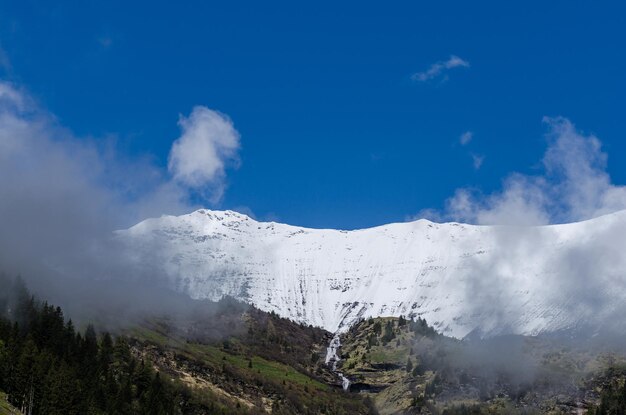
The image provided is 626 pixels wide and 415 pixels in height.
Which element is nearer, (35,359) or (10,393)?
(10,393)

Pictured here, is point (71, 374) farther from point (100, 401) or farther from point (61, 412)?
point (61, 412)

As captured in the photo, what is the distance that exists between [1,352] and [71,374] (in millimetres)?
22997

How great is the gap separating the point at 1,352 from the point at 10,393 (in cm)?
1436

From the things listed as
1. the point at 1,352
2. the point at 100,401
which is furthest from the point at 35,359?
the point at 100,401

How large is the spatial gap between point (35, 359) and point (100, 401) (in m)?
23.3

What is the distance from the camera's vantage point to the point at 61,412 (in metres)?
172

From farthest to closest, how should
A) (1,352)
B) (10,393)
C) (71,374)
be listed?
(71,374), (1,352), (10,393)

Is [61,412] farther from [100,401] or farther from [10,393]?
[100,401]

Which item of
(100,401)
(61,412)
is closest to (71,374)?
(100,401)

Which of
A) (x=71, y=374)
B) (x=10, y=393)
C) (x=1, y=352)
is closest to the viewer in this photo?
(x=10, y=393)

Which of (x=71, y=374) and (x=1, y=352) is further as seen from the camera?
(x=71, y=374)

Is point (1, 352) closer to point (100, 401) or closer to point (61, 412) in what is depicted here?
point (61, 412)

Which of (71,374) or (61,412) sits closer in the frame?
(61,412)

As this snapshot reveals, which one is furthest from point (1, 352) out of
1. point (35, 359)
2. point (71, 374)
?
point (71, 374)
